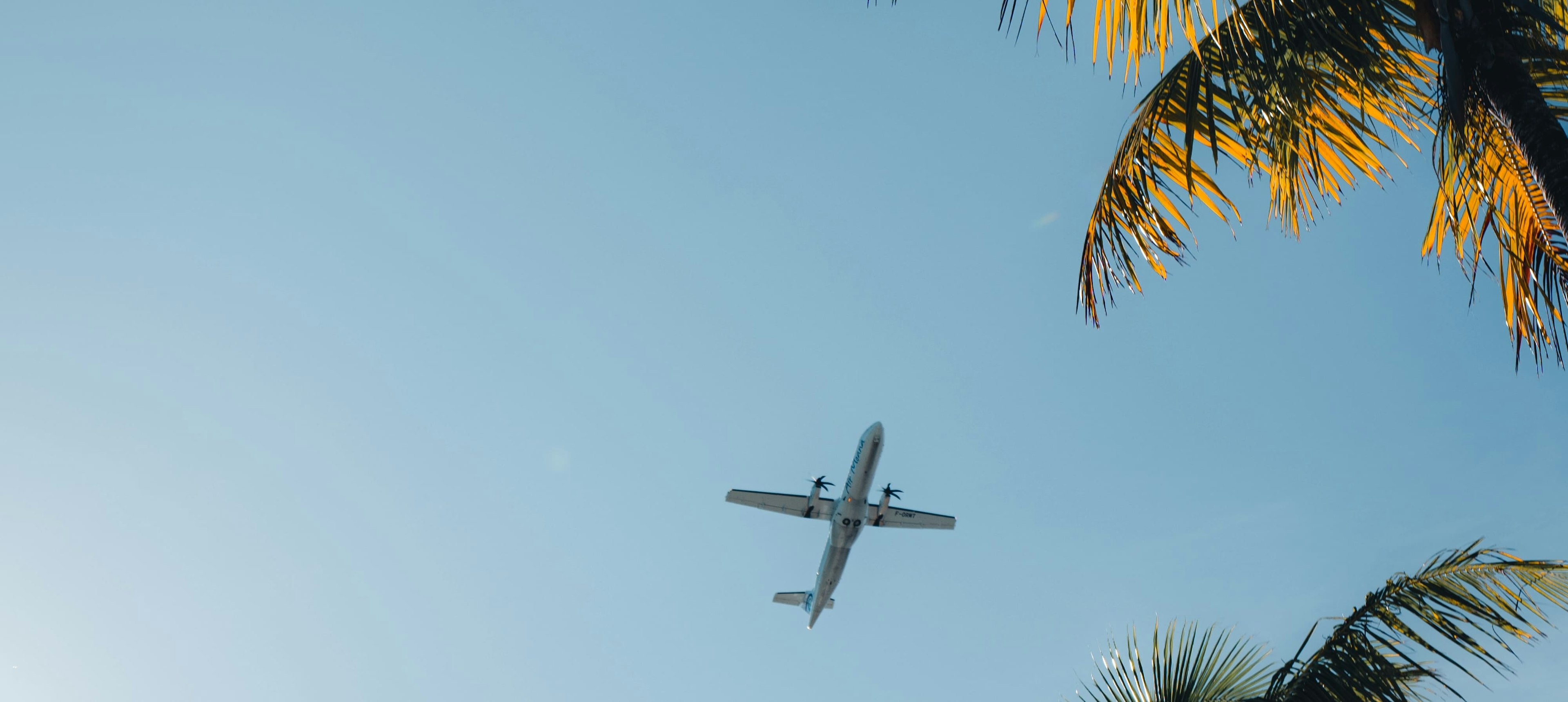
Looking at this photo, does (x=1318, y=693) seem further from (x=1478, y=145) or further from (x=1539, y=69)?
(x=1539, y=69)

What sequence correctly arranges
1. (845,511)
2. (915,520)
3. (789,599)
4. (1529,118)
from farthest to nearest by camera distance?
(789,599), (915,520), (845,511), (1529,118)

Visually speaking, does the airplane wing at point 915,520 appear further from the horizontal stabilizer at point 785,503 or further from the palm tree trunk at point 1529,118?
the palm tree trunk at point 1529,118

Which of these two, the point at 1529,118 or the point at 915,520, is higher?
the point at 915,520

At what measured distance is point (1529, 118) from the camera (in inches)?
236

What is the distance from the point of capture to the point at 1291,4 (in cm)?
695

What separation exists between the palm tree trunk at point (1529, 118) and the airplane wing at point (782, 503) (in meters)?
45.7

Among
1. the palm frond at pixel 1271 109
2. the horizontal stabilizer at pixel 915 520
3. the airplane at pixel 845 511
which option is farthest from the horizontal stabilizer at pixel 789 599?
the palm frond at pixel 1271 109

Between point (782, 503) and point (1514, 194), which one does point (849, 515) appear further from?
point (1514, 194)

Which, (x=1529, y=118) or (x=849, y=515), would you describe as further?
(x=849, y=515)

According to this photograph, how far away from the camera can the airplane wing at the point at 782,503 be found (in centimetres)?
5125

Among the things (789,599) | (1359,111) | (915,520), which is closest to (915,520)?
(915,520)

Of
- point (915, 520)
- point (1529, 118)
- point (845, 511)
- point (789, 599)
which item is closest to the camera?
point (1529, 118)

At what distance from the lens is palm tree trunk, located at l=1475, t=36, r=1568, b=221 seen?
5.88m

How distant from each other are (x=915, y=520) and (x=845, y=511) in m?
8.46
